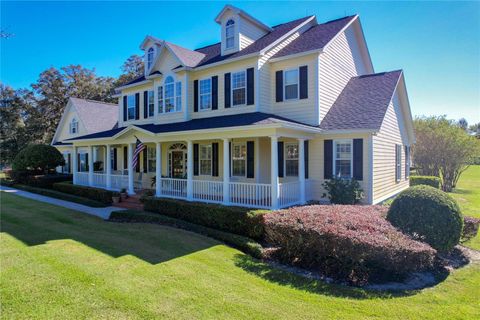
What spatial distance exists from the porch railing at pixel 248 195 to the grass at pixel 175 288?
10.6 ft

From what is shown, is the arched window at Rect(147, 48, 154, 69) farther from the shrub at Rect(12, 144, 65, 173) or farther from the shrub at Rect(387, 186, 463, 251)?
the shrub at Rect(387, 186, 463, 251)

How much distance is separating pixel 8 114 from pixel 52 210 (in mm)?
34131

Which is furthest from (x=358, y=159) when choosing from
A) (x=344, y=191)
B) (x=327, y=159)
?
(x=344, y=191)

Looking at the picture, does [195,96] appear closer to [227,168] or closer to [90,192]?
[227,168]

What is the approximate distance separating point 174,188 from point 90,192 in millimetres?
6258

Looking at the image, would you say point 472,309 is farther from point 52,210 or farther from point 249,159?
point 52,210

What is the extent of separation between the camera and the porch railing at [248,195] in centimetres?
1149

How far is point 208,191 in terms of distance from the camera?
12.8 metres

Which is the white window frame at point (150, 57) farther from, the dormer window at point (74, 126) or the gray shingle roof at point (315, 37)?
the dormer window at point (74, 126)

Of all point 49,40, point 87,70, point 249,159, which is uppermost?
point 87,70

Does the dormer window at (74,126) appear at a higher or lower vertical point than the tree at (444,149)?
higher

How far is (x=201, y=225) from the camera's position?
11211 millimetres

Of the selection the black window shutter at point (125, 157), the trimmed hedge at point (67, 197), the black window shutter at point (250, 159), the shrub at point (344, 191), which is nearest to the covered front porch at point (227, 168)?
the black window shutter at point (250, 159)

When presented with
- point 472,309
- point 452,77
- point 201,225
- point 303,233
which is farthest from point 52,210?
point 452,77
